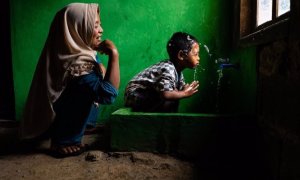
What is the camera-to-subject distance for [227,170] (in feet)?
6.70

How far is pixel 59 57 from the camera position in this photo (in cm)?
235

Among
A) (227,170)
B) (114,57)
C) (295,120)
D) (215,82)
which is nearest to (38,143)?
(114,57)

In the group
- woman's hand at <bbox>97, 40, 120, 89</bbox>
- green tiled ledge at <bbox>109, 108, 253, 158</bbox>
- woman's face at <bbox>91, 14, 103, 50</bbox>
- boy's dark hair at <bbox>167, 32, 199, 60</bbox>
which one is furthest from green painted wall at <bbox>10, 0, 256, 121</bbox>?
green tiled ledge at <bbox>109, 108, 253, 158</bbox>

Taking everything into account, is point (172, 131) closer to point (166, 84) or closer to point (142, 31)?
point (166, 84)

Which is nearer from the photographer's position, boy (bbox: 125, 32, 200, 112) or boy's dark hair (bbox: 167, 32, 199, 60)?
boy (bbox: 125, 32, 200, 112)

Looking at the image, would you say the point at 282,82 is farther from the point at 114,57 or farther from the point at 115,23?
the point at 115,23

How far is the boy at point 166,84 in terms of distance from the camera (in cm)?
249

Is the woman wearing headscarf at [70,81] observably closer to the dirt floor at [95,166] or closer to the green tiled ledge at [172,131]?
the dirt floor at [95,166]

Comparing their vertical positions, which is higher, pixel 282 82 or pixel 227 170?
pixel 282 82

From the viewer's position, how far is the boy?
2486mm

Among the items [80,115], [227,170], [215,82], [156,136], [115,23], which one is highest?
[115,23]

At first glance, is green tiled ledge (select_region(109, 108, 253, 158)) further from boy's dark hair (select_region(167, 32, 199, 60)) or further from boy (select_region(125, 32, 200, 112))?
boy's dark hair (select_region(167, 32, 199, 60))

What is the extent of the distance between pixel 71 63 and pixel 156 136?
0.92 meters

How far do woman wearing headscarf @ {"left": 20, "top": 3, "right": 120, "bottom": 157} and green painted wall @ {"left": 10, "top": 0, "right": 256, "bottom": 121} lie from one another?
3.07 feet
